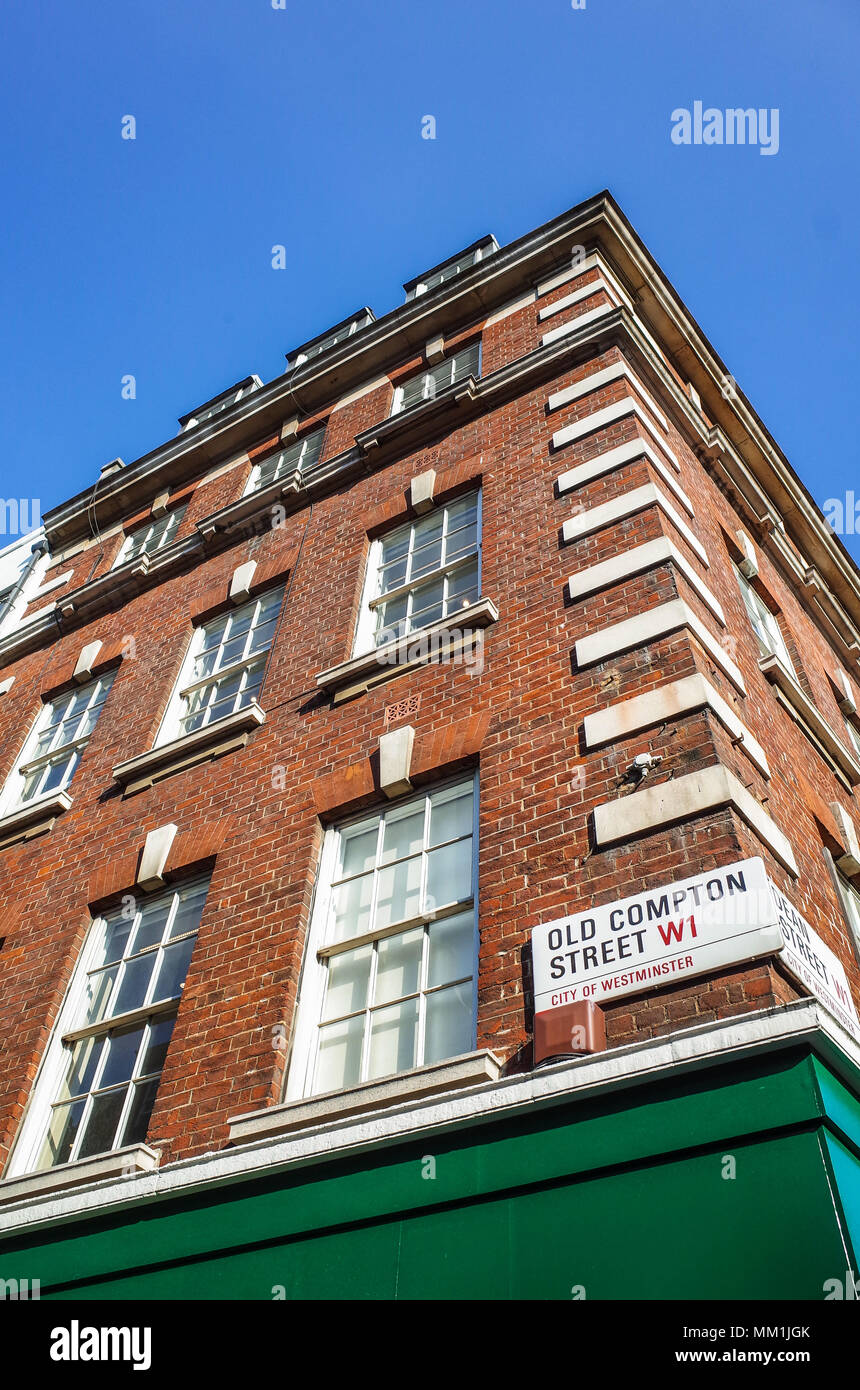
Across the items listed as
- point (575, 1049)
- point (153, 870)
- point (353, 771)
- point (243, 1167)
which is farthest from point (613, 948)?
point (153, 870)

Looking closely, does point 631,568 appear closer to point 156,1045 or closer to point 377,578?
point 377,578

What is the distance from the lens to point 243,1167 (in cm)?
582

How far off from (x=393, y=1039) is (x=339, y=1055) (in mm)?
434

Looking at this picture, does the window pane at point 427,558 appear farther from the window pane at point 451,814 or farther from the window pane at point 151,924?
the window pane at point 151,924

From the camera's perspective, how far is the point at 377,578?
35.1ft

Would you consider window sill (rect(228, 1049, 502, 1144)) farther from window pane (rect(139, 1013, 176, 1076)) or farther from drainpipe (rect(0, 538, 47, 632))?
drainpipe (rect(0, 538, 47, 632))

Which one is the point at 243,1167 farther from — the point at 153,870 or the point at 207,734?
the point at 207,734

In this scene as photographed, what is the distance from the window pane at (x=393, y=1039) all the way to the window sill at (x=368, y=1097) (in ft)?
1.72

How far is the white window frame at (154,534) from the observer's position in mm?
15344

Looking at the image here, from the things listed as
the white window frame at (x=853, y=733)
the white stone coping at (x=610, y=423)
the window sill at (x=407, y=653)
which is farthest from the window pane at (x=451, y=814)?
the white window frame at (x=853, y=733)

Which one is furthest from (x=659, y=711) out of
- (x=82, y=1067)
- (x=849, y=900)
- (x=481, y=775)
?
(x=82, y=1067)

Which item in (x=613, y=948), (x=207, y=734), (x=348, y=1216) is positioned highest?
(x=207, y=734)

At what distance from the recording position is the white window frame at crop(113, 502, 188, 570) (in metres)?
15.3
